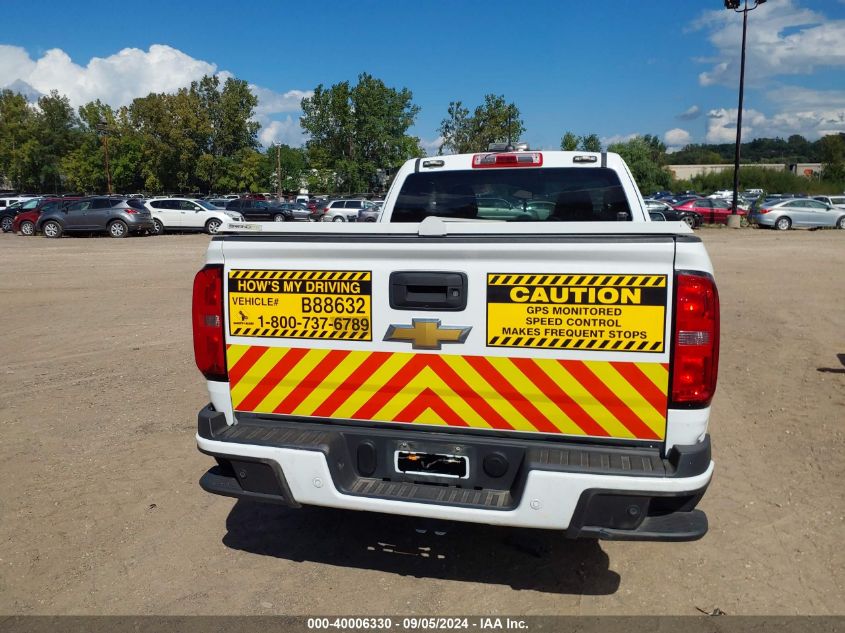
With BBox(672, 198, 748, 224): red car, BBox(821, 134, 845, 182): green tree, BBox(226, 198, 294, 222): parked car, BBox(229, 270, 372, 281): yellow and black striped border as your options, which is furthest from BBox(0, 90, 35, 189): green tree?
BBox(821, 134, 845, 182): green tree

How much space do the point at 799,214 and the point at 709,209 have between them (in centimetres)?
500

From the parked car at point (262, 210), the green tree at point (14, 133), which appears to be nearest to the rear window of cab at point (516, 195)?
the parked car at point (262, 210)

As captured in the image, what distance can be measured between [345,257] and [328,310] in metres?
0.26

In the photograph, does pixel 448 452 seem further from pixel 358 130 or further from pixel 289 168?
pixel 289 168

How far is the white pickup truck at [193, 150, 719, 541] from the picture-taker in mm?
2873

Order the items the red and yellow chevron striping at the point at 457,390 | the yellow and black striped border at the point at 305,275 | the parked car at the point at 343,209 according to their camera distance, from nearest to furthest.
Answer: the red and yellow chevron striping at the point at 457,390
the yellow and black striped border at the point at 305,275
the parked car at the point at 343,209

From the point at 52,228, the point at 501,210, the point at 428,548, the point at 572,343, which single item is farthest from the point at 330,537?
the point at 52,228

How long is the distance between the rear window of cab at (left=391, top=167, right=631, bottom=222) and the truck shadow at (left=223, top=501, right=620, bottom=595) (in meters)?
2.33

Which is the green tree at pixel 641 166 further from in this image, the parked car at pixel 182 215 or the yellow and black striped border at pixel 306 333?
the yellow and black striped border at pixel 306 333

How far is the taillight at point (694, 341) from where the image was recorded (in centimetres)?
282

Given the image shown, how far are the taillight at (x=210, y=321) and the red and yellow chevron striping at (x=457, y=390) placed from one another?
0.22ft

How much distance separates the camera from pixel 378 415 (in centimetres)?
326

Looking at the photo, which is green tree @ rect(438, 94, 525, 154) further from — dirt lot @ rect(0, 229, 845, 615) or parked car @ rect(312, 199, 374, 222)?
dirt lot @ rect(0, 229, 845, 615)

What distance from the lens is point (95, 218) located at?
97.6 ft
